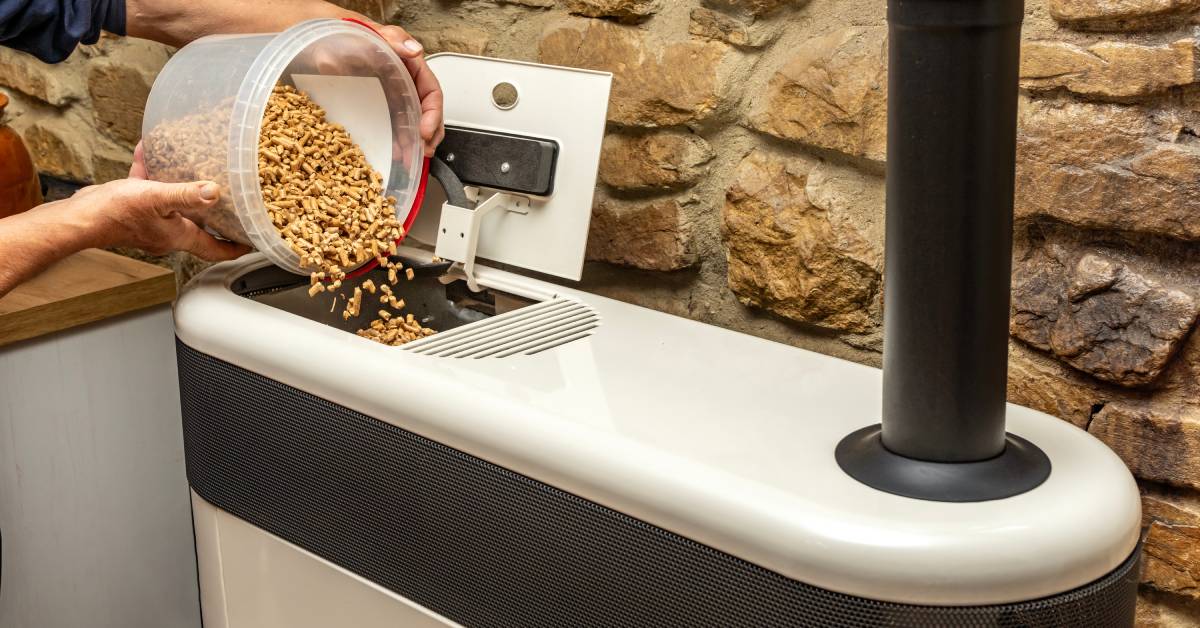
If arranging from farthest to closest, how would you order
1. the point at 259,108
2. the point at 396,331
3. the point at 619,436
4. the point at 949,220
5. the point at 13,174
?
the point at 13,174, the point at 396,331, the point at 259,108, the point at 619,436, the point at 949,220

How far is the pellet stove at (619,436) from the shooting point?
0.69 meters

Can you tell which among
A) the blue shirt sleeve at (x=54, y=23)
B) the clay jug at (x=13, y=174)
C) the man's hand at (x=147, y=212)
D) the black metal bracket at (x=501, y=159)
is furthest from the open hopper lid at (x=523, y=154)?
Result: the clay jug at (x=13, y=174)

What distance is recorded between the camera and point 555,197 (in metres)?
1.14

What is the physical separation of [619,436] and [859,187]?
376mm

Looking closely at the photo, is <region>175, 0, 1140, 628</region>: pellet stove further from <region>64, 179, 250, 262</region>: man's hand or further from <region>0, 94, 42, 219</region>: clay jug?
<region>0, 94, 42, 219</region>: clay jug

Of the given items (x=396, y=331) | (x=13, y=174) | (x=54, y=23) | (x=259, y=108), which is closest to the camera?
(x=259, y=108)

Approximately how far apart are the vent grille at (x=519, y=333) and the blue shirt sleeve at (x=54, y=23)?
573mm

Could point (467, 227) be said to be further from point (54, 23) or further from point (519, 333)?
point (54, 23)

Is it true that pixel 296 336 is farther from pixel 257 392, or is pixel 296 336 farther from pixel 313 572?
pixel 313 572

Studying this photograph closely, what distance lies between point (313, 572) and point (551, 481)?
1.04 feet

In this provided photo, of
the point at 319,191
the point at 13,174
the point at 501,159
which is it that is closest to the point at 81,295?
the point at 13,174

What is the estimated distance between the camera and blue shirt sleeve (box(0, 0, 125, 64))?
1188 mm

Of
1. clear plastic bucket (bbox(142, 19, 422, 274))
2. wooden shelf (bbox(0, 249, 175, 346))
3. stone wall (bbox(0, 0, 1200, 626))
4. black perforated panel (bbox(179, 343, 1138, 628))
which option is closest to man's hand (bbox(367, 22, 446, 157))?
clear plastic bucket (bbox(142, 19, 422, 274))

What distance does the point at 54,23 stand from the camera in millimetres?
1222
